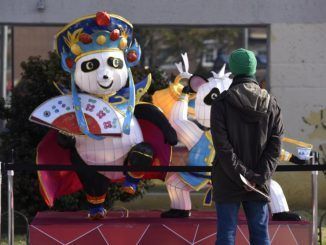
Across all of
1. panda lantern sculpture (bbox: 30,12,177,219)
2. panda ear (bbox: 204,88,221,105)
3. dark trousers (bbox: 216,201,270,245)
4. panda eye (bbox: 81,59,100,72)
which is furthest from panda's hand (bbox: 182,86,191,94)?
dark trousers (bbox: 216,201,270,245)

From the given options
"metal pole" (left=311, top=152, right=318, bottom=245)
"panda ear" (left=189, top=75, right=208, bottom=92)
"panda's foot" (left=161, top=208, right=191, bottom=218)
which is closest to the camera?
"metal pole" (left=311, top=152, right=318, bottom=245)

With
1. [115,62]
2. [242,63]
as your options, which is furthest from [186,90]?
[242,63]

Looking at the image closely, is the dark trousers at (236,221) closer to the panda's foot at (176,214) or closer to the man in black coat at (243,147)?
the man in black coat at (243,147)

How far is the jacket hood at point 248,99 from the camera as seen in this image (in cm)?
470

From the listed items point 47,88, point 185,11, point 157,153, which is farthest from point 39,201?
point 185,11

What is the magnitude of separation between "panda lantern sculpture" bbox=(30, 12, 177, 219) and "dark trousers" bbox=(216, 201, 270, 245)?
109cm

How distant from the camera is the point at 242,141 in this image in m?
4.77

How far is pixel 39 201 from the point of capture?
758 cm

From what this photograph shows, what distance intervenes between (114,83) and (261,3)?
2.99 meters

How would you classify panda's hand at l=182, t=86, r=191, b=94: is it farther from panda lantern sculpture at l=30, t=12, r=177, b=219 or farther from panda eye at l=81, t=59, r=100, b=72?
panda eye at l=81, t=59, r=100, b=72

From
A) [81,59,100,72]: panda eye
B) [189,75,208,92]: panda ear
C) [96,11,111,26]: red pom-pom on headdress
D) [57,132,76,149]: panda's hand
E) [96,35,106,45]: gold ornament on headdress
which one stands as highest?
[96,11,111,26]: red pom-pom on headdress

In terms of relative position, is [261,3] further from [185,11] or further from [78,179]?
[78,179]

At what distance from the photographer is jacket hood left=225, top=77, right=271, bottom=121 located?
15.4 ft

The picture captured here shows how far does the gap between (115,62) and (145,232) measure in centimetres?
143
